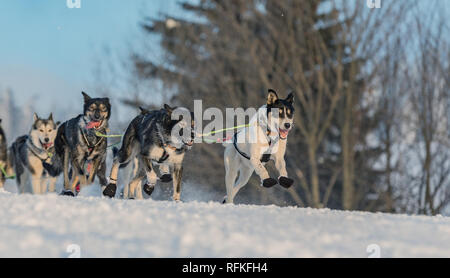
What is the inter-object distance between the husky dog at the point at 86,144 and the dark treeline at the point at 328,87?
9.20 meters

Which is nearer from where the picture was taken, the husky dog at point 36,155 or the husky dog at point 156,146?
the husky dog at point 156,146

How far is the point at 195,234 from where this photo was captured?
327cm

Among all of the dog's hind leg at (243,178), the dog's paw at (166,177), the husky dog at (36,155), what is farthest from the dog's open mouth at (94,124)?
the dog's hind leg at (243,178)

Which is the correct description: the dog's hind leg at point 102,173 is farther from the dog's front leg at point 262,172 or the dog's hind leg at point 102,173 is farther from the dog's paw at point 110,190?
the dog's front leg at point 262,172

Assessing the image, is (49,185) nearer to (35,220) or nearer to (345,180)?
(35,220)

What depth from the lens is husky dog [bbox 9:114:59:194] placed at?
7.10 meters

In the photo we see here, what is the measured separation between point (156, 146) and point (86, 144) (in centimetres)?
96

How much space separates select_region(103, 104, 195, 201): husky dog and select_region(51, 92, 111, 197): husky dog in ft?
0.89

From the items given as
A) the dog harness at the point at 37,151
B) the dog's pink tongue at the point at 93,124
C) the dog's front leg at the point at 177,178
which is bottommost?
the dog's front leg at the point at 177,178

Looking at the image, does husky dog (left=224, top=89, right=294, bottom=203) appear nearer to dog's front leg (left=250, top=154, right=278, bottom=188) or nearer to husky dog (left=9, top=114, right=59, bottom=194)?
dog's front leg (left=250, top=154, right=278, bottom=188)

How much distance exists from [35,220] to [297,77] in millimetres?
12584

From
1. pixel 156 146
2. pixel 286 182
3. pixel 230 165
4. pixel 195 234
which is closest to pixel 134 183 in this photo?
pixel 156 146

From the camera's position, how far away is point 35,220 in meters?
3.68

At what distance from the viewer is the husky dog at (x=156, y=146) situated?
18.1 feet
